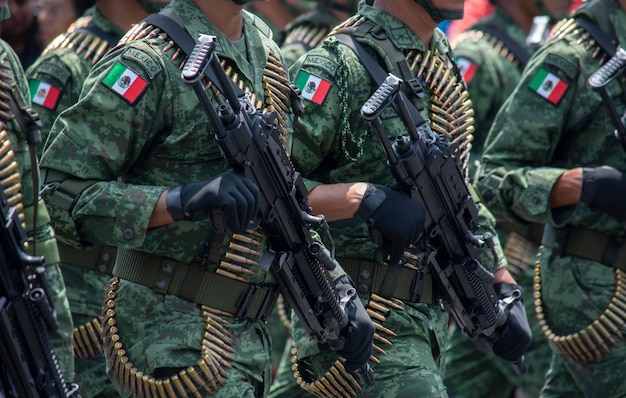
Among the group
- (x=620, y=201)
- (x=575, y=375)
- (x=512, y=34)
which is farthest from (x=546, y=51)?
(x=512, y=34)

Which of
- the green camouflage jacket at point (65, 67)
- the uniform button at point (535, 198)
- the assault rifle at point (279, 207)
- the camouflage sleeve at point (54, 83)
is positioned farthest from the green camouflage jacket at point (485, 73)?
the assault rifle at point (279, 207)

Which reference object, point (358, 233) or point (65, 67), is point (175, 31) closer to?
point (358, 233)

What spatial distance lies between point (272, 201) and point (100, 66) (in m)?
0.78

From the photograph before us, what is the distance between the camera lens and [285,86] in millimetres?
5434

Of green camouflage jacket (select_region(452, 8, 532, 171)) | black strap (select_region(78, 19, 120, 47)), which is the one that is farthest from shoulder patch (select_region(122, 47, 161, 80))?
green camouflage jacket (select_region(452, 8, 532, 171))

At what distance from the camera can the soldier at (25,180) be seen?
477 cm

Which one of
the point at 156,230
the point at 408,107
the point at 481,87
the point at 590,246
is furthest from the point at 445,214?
the point at 481,87

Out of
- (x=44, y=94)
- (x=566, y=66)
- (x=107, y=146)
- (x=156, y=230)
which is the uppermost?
(x=566, y=66)

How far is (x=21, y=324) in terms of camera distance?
449cm

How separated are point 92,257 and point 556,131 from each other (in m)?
2.21

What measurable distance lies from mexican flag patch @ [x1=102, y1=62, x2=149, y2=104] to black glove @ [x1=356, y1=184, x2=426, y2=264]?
979mm

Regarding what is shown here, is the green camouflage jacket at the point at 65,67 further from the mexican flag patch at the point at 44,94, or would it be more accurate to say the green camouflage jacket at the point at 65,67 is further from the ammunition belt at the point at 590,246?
the ammunition belt at the point at 590,246

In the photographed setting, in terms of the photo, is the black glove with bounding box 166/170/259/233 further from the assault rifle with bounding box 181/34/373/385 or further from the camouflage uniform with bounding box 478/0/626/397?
the camouflage uniform with bounding box 478/0/626/397

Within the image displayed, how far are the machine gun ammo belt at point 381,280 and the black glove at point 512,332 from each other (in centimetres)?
43
